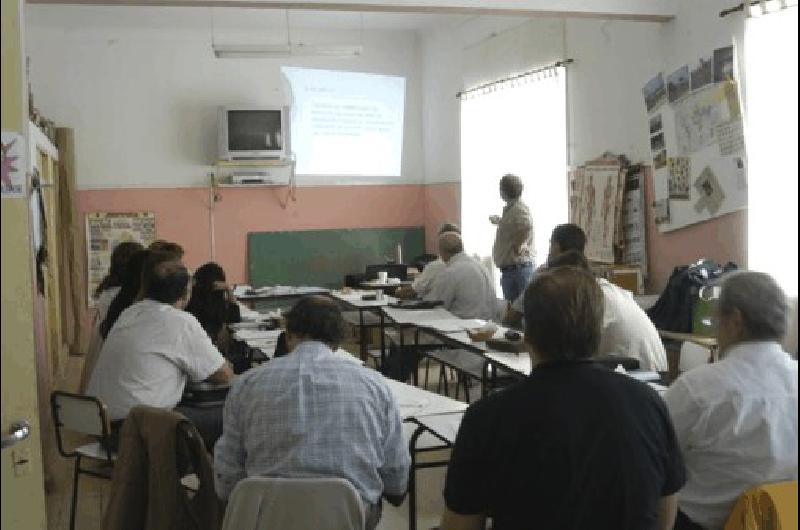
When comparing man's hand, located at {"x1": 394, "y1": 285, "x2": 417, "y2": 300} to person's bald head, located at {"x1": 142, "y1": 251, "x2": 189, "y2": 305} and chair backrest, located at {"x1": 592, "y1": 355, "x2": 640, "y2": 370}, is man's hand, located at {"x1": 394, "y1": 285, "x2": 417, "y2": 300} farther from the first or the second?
chair backrest, located at {"x1": 592, "y1": 355, "x2": 640, "y2": 370}

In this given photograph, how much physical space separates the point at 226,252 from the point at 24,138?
8.10 metres

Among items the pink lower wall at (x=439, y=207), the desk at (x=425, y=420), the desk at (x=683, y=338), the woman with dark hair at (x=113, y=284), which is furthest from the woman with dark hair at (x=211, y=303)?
the pink lower wall at (x=439, y=207)

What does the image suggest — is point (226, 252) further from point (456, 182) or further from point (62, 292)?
point (456, 182)

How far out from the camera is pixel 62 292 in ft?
29.9

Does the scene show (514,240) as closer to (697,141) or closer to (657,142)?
(657,142)

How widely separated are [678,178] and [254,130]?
5.16 meters

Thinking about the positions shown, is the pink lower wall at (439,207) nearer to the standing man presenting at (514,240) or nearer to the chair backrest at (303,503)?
the standing man presenting at (514,240)

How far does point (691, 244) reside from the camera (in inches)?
244

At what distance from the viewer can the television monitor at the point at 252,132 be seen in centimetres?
986

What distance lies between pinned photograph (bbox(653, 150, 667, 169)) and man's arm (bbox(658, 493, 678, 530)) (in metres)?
4.66

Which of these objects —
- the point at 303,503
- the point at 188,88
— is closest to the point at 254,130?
the point at 188,88

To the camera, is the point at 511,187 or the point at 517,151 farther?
the point at 517,151

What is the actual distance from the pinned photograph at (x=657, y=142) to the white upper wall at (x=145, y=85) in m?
4.67

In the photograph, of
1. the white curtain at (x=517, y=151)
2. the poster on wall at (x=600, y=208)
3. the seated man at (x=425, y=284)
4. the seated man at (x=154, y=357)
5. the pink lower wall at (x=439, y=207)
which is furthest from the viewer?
the pink lower wall at (x=439, y=207)
